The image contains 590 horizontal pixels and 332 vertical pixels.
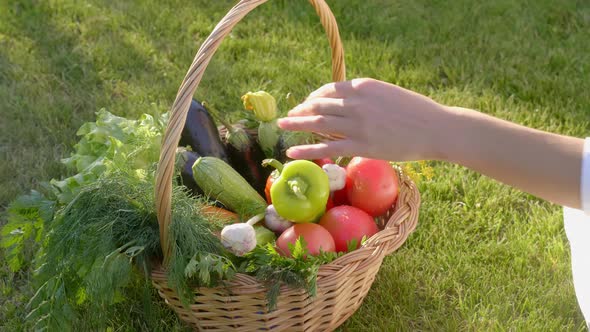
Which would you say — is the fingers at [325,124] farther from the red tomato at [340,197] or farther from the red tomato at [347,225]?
the red tomato at [340,197]

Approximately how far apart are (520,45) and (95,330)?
99.3 inches

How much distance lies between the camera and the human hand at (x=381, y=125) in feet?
4.69

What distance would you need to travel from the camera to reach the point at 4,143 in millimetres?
2920

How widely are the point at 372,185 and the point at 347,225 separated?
0.55 feet

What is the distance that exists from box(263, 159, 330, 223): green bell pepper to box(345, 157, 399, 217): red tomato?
0.16m

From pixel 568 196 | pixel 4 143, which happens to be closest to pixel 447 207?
pixel 568 196

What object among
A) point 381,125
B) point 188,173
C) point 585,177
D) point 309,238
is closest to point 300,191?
point 309,238

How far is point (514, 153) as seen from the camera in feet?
4.74

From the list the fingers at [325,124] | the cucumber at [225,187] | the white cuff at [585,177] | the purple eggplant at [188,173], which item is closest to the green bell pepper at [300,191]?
the cucumber at [225,187]

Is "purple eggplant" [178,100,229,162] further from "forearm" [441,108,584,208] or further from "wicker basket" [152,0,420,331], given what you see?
"forearm" [441,108,584,208]

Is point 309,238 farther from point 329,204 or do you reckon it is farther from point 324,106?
point 324,106

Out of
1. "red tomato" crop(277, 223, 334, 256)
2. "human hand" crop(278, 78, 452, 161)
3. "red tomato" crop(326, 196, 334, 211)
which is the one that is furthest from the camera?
"red tomato" crop(326, 196, 334, 211)

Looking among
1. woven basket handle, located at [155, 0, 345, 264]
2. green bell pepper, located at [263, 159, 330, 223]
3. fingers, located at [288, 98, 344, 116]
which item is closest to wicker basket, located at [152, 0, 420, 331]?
woven basket handle, located at [155, 0, 345, 264]

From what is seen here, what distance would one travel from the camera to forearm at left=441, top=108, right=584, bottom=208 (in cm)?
145
